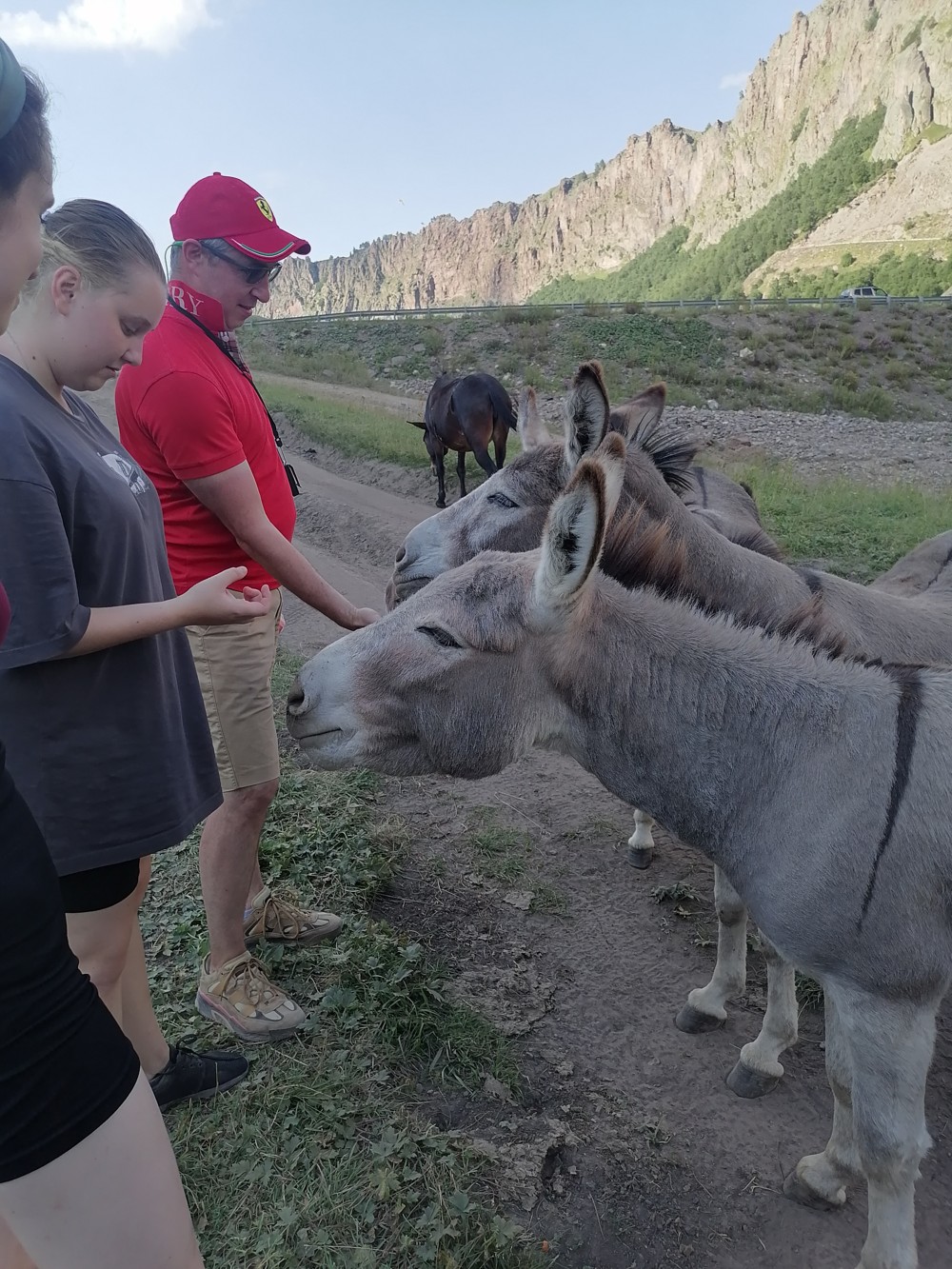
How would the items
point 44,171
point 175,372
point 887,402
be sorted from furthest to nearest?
point 887,402, point 175,372, point 44,171

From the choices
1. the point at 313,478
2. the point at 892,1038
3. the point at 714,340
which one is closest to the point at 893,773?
the point at 892,1038

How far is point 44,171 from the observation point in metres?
1.29

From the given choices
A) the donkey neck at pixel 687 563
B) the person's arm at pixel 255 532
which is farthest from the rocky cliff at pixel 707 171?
the person's arm at pixel 255 532

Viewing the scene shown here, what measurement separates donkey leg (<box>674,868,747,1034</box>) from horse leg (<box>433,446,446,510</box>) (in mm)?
9060

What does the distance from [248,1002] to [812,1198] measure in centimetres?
216

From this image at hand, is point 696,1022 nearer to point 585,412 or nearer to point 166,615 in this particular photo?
point 585,412

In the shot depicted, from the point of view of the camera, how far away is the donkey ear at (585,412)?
10.4 feet

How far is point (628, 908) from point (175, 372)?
3.33 metres

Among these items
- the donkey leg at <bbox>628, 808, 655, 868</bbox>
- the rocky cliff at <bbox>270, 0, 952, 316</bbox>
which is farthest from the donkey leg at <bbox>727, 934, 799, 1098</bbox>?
the rocky cliff at <bbox>270, 0, 952, 316</bbox>

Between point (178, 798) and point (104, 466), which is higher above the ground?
point (104, 466)

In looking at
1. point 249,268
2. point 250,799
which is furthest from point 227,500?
point 250,799

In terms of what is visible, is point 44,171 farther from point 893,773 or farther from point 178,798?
point 893,773

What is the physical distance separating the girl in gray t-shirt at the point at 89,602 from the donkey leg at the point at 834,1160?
226 centimetres

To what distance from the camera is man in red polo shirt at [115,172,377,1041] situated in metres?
2.57
